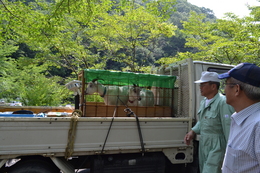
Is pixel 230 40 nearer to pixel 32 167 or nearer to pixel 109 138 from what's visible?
pixel 109 138

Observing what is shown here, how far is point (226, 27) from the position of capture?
8.84 meters

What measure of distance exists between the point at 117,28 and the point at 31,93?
4.52 m

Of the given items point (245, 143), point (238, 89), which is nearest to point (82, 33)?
point (238, 89)

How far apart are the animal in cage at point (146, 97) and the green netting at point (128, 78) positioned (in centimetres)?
19

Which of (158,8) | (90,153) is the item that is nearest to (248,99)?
(90,153)

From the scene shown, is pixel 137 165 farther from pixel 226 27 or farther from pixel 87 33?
pixel 226 27

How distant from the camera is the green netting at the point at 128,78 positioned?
10.1 feet

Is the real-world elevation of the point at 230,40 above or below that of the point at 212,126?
above

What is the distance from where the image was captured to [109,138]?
269 centimetres

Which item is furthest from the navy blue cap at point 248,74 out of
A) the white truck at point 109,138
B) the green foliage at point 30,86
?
the green foliage at point 30,86

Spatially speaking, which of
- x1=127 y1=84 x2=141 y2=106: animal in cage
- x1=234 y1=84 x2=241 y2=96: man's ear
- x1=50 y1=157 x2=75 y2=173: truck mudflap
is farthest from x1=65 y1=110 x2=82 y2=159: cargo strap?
x1=234 y1=84 x2=241 y2=96: man's ear

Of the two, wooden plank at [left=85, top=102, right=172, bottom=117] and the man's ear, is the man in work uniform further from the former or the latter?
the man's ear

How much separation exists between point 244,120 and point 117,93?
2.34 metres

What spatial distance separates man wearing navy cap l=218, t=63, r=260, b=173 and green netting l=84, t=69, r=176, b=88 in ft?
6.48
